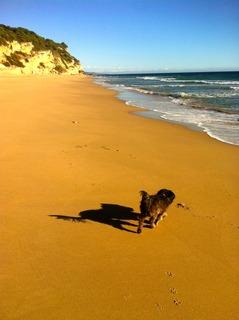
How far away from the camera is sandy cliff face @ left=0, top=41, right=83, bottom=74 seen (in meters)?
58.0

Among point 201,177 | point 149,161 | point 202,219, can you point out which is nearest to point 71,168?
point 149,161

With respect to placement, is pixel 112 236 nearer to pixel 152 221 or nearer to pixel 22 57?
pixel 152 221

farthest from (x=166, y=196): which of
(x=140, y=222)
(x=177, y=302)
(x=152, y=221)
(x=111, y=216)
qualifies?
(x=177, y=302)

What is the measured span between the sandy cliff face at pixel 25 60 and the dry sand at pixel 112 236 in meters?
48.3

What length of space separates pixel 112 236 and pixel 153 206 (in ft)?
2.52

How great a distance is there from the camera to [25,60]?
212ft

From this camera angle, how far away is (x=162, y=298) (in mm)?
4039

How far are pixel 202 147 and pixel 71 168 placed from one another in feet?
15.0

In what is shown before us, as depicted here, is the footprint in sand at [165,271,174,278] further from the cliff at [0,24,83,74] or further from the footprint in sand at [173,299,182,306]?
the cliff at [0,24,83,74]

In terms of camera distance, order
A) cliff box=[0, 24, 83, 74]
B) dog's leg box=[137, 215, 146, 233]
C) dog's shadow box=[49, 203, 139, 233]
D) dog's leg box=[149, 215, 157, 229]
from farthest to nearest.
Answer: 1. cliff box=[0, 24, 83, 74]
2. dog's shadow box=[49, 203, 139, 233]
3. dog's leg box=[149, 215, 157, 229]
4. dog's leg box=[137, 215, 146, 233]

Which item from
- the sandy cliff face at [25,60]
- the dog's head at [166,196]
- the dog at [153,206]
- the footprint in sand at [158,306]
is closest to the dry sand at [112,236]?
the footprint in sand at [158,306]

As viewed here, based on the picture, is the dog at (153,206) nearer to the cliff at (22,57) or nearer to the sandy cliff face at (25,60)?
the cliff at (22,57)

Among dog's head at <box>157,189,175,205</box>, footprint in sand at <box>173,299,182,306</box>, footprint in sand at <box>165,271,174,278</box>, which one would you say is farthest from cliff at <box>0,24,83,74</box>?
footprint in sand at <box>173,299,182,306</box>

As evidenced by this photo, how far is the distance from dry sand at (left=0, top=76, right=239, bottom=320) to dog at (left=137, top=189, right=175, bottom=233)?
170 millimetres
